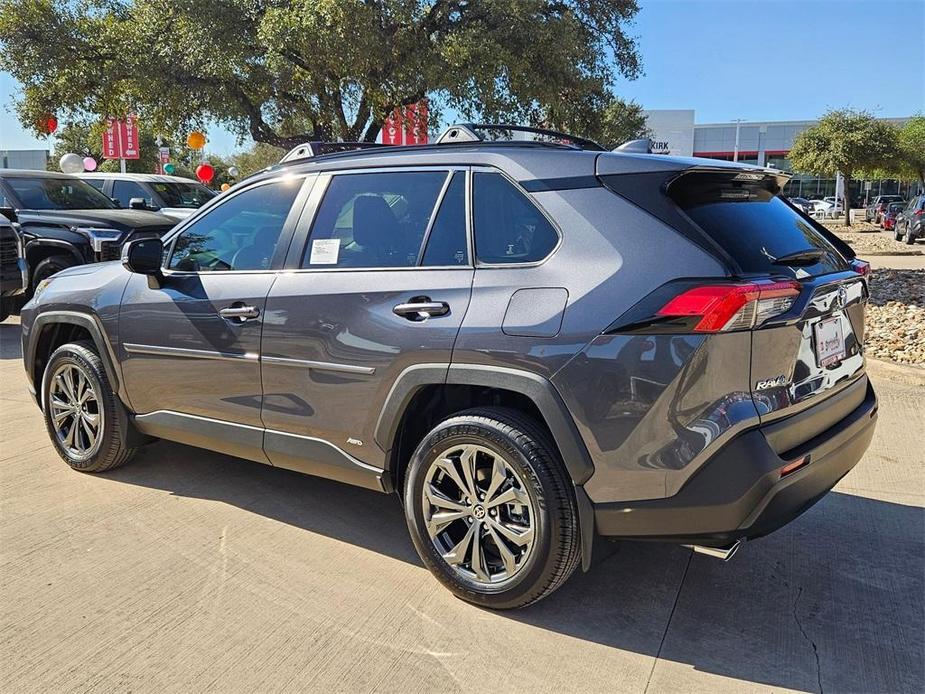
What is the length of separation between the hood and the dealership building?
50893mm

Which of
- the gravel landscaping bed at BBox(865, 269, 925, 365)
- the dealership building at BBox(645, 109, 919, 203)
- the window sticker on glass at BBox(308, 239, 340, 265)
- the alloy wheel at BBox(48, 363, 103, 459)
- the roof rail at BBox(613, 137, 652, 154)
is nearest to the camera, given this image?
the roof rail at BBox(613, 137, 652, 154)

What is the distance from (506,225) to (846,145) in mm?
32053

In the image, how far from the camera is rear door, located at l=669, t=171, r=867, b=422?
262cm

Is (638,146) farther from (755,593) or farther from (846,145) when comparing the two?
(846,145)

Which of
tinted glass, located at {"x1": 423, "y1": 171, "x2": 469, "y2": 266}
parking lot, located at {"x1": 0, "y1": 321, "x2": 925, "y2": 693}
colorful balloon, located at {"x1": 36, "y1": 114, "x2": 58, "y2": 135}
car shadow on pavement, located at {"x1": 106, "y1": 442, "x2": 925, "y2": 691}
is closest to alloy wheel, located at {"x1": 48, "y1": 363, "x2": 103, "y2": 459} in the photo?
parking lot, located at {"x1": 0, "y1": 321, "x2": 925, "y2": 693}

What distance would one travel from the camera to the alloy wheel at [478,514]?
9.62 ft

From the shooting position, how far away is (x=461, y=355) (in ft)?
9.63

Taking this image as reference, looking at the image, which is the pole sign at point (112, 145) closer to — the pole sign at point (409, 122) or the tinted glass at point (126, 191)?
the tinted glass at point (126, 191)

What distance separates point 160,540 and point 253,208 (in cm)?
174

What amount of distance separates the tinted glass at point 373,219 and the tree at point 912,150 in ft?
113

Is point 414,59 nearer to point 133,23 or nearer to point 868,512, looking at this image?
point 133,23

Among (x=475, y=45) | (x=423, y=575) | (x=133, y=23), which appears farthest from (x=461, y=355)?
(x=133, y=23)

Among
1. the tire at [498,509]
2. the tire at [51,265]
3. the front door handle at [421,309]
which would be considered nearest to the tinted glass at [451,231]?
the front door handle at [421,309]

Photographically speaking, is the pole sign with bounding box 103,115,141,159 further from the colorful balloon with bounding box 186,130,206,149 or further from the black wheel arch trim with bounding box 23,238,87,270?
the black wheel arch trim with bounding box 23,238,87,270
